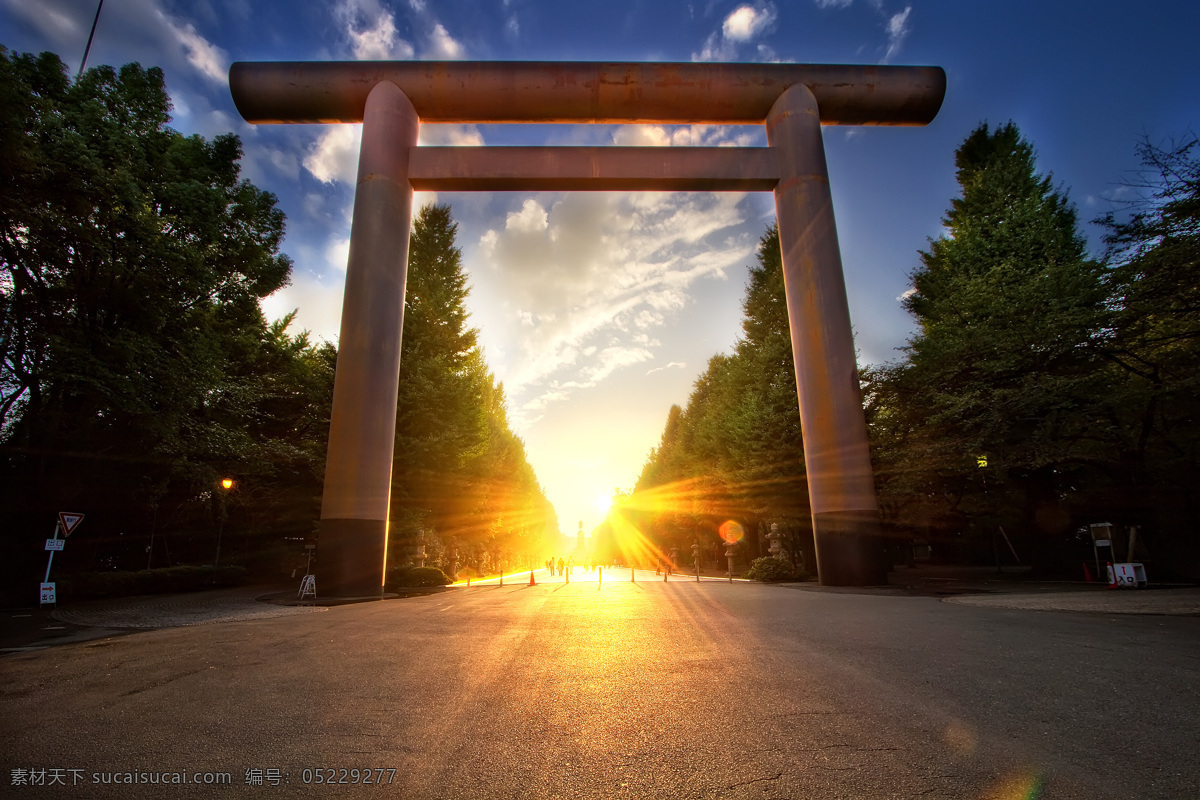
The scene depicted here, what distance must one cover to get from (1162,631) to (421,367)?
20.2 metres

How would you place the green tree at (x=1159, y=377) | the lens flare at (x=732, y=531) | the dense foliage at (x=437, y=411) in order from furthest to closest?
the lens flare at (x=732, y=531)
the dense foliage at (x=437, y=411)
the green tree at (x=1159, y=377)

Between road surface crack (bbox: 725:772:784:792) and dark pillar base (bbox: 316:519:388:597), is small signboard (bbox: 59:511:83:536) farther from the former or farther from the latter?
road surface crack (bbox: 725:772:784:792)

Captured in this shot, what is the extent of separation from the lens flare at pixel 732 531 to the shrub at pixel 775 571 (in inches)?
536

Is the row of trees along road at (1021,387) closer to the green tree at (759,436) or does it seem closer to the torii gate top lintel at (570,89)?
the green tree at (759,436)

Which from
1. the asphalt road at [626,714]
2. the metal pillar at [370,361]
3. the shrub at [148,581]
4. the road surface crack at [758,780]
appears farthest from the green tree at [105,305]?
the road surface crack at [758,780]

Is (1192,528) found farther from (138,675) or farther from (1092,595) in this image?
(138,675)

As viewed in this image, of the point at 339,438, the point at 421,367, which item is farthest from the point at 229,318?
the point at 339,438

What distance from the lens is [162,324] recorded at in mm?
14914

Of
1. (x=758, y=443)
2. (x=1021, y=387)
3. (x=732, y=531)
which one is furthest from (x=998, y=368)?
(x=732, y=531)

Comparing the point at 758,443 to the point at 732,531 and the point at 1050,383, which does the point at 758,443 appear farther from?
the point at 732,531

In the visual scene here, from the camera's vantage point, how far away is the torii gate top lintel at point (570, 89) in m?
16.4

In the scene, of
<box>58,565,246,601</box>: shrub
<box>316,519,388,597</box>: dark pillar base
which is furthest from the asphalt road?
<box>58,565,246,601</box>: shrub

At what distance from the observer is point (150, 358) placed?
44.7 ft

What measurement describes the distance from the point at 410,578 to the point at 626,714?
1477 cm
